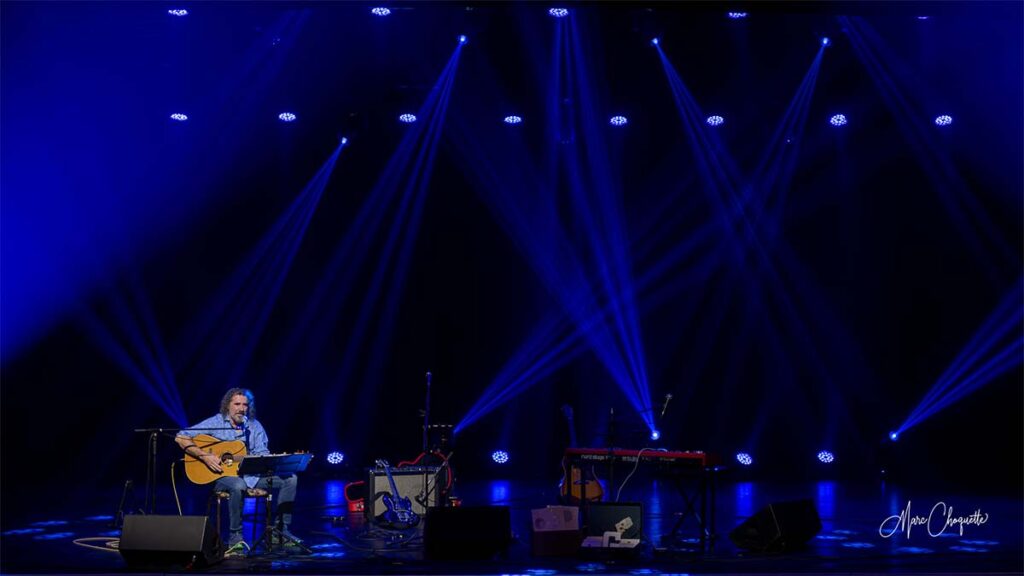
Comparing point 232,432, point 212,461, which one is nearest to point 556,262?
point 232,432

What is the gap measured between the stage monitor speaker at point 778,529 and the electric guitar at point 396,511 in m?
2.58

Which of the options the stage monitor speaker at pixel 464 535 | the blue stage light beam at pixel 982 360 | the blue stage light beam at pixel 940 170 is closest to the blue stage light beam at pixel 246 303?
the stage monitor speaker at pixel 464 535

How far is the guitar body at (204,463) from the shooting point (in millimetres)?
6168

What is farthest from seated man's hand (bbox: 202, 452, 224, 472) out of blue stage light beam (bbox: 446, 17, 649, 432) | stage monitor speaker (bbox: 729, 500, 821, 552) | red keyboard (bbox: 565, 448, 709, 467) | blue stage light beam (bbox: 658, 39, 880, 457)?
blue stage light beam (bbox: 658, 39, 880, 457)

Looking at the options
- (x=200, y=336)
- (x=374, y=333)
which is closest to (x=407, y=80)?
(x=374, y=333)

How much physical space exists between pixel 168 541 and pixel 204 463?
0.78 metres

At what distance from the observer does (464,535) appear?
19.1 feet

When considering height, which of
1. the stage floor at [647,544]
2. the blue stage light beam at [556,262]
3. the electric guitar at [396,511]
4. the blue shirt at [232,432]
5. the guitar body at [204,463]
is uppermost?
the blue stage light beam at [556,262]

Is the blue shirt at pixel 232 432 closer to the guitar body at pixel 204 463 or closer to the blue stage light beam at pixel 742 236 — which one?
the guitar body at pixel 204 463

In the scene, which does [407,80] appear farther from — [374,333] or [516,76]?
[374,333]

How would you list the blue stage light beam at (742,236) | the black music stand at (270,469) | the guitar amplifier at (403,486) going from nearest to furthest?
Answer: the black music stand at (270,469) < the guitar amplifier at (403,486) < the blue stage light beam at (742,236)

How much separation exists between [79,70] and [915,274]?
1016 cm

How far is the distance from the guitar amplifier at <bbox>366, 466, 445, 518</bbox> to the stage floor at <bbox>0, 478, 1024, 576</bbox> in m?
0.23

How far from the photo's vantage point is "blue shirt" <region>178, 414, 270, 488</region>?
6176 mm
